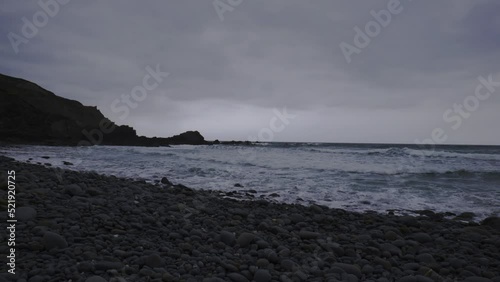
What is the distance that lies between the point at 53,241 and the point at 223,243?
201 centimetres

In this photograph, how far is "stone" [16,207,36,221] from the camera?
13.6 ft

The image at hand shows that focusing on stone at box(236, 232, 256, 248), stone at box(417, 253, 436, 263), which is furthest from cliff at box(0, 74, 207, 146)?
stone at box(417, 253, 436, 263)

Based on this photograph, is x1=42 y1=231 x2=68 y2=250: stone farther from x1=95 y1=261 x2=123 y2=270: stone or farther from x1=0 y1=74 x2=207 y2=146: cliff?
x1=0 y1=74 x2=207 y2=146: cliff

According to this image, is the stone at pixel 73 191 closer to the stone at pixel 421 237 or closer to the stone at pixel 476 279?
the stone at pixel 421 237

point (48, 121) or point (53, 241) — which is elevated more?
point (48, 121)

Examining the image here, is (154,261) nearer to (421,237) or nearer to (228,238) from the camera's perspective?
(228,238)

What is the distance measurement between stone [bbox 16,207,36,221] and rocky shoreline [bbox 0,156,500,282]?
12 mm

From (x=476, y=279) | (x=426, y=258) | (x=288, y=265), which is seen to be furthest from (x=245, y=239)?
(x=476, y=279)

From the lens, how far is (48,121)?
40531 millimetres

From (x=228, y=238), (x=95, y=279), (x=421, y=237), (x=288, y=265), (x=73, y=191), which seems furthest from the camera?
(x=73, y=191)

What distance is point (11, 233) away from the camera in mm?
3559

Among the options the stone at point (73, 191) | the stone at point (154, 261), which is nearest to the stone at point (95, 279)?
the stone at point (154, 261)

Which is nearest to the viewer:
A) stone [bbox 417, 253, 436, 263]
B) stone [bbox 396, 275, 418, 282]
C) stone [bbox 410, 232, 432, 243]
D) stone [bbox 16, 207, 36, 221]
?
stone [bbox 396, 275, 418, 282]

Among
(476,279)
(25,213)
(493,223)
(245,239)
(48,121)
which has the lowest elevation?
(476,279)
